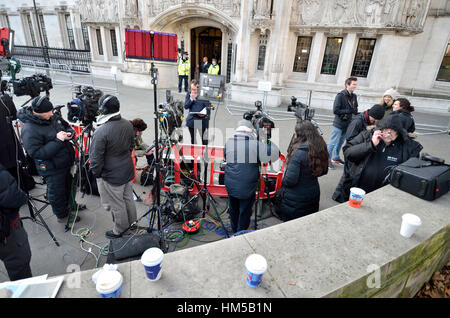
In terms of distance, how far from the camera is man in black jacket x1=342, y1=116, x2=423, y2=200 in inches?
115

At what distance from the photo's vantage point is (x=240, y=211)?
3.14m

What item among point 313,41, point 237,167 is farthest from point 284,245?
point 313,41

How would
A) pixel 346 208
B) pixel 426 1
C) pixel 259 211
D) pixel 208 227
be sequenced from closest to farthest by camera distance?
pixel 346 208, pixel 208 227, pixel 259 211, pixel 426 1

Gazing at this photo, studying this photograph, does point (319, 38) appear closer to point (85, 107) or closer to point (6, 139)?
point (85, 107)

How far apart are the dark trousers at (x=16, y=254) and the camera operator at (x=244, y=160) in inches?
84.8

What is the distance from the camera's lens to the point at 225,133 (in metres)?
7.30

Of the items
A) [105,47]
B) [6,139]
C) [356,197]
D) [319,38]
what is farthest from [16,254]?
[105,47]

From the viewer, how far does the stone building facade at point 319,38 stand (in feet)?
31.3

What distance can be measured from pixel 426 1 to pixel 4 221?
1351 cm

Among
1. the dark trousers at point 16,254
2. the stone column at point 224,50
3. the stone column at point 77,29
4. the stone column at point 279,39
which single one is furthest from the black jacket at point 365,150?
the stone column at point 77,29

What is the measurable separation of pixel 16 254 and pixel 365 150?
4.00 m

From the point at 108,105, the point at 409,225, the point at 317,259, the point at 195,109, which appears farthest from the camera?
the point at 195,109

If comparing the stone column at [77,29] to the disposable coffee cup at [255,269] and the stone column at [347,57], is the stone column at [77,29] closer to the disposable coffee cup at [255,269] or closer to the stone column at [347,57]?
the stone column at [347,57]

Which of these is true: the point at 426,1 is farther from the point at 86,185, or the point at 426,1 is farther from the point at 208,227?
the point at 86,185
